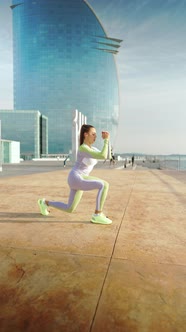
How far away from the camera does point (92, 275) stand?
65.6 inches

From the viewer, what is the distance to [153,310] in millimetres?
1269

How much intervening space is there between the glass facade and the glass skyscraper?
24.5 meters

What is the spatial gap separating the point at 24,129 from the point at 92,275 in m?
58.7

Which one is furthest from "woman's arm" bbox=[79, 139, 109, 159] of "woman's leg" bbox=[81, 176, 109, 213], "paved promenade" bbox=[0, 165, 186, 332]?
"paved promenade" bbox=[0, 165, 186, 332]

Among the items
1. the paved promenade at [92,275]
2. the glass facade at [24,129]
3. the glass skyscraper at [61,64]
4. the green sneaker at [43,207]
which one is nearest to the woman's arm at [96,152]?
the paved promenade at [92,275]

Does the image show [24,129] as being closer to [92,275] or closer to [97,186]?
[97,186]

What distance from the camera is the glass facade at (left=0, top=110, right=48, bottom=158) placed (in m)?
55.3

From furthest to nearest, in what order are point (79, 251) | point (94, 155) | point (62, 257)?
point (94, 155)
point (79, 251)
point (62, 257)

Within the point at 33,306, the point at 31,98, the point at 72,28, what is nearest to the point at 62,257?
the point at 33,306

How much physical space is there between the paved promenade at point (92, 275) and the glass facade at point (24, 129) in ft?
181

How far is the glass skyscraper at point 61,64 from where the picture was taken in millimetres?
81375

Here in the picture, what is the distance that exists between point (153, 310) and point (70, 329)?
1.75ft

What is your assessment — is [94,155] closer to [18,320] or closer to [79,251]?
[79,251]

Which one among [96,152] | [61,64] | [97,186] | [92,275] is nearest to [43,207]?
[97,186]
